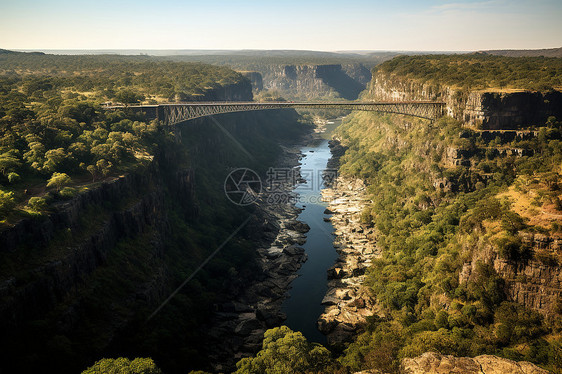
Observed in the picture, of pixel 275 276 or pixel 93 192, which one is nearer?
pixel 93 192

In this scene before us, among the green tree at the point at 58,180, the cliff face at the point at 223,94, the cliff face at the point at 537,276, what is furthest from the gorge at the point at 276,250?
the cliff face at the point at 223,94

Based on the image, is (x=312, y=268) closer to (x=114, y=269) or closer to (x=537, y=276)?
(x=114, y=269)

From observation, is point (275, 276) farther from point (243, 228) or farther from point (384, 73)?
point (384, 73)

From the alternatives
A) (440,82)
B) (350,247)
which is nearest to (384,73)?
(440,82)

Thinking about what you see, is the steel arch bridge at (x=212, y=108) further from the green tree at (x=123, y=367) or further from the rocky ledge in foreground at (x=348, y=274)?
the green tree at (x=123, y=367)

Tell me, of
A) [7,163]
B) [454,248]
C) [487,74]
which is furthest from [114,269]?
[487,74]
